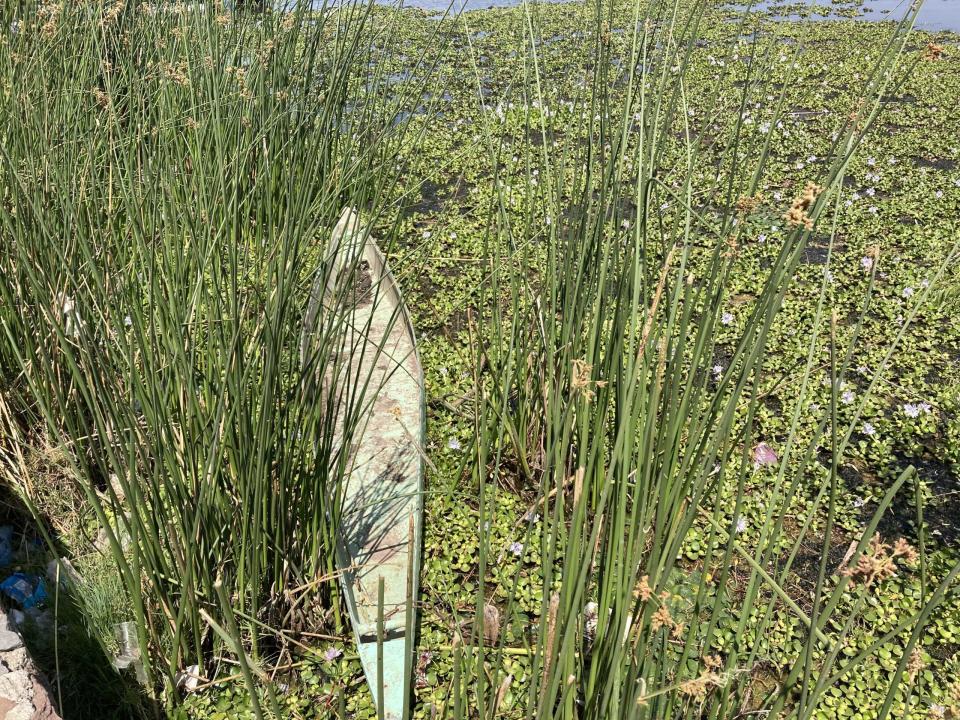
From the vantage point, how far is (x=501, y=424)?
1924mm

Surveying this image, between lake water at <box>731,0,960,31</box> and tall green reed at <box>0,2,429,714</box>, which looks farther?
lake water at <box>731,0,960,31</box>

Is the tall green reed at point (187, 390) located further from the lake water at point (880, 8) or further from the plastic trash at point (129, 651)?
the lake water at point (880, 8)

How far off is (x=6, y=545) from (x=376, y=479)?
915mm

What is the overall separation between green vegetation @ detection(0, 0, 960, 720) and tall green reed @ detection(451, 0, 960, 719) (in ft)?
0.04

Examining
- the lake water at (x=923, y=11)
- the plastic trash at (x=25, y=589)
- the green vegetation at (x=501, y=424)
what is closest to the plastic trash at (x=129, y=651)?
the green vegetation at (x=501, y=424)

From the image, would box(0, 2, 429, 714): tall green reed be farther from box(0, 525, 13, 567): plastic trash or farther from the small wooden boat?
box(0, 525, 13, 567): plastic trash

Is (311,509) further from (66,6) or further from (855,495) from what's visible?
(66,6)

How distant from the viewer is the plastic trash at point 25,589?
6.16 feet

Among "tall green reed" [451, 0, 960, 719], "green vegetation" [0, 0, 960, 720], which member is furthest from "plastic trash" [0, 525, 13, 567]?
"tall green reed" [451, 0, 960, 719]

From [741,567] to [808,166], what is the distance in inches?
117

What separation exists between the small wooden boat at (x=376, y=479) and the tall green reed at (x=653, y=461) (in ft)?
0.63

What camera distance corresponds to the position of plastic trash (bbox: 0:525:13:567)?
2035 mm

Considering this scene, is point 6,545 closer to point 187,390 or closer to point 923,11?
point 187,390

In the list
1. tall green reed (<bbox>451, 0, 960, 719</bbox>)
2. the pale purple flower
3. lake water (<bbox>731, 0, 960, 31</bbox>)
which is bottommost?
the pale purple flower
